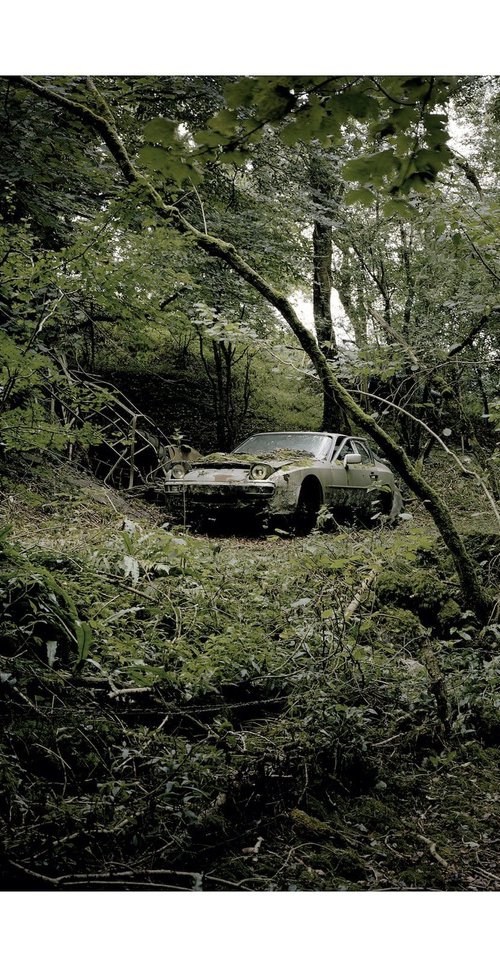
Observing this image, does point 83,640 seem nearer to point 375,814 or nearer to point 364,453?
point 375,814

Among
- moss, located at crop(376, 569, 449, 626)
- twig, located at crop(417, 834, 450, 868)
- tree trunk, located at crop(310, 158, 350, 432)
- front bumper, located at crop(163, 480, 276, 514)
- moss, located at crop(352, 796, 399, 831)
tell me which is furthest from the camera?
moss, located at crop(376, 569, 449, 626)

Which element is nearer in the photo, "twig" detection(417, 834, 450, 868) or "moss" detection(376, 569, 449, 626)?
"twig" detection(417, 834, 450, 868)

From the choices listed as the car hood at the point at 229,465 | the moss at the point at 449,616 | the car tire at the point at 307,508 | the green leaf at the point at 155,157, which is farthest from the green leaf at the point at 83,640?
the moss at the point at 449,616

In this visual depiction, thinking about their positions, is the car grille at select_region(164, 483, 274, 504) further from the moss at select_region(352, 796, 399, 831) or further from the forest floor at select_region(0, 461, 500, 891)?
the moss at select_region(352, 796, 399, 831)

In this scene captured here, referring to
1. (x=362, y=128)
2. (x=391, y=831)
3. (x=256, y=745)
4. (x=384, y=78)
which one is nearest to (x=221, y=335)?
(x=362, y=128)

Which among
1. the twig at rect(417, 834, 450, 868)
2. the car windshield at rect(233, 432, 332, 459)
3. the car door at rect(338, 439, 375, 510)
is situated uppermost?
the car windshield at rect(233, 432, 332, 459)

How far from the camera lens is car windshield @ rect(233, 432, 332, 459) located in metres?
3.15

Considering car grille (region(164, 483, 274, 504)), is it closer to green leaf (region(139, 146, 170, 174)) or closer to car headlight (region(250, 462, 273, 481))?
car headlight (region(250, 462, 273, 481))

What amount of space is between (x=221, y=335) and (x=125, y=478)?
833 millimetres

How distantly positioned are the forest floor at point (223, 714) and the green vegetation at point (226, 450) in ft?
0.03

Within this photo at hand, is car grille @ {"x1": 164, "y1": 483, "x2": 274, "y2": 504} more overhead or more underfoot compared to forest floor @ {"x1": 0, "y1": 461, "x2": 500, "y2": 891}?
more overhead

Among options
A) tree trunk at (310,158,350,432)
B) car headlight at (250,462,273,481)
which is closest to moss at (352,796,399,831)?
car headlight at (250,462,273,481)

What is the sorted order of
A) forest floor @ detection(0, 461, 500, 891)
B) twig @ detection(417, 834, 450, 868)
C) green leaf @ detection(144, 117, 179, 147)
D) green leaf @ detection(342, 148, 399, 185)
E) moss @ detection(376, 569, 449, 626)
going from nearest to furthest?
green leaf @ detection(144, 117, 179, 147) < green leaf @ detection(342, 148, 399, 185) < forest floor @ detection(0, 461, 500, 891) < twig @ detection(417, 834, 450, 868) < moss @ detection(376, 569, 449, 626)

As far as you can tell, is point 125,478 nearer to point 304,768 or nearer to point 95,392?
A: point 95,392
